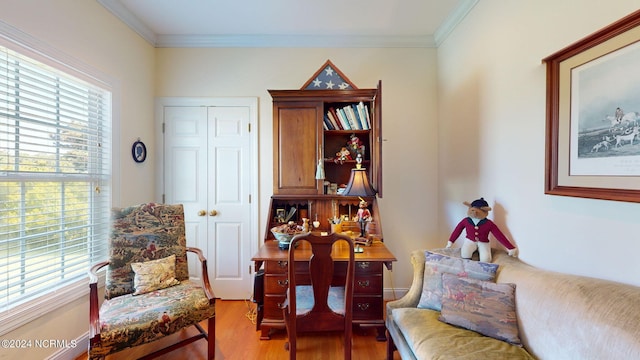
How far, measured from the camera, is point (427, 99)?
271cm

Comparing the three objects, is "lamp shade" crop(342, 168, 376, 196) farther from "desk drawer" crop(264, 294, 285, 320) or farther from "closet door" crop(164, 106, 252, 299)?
"closet door" crop(164, 106, 252, 299)

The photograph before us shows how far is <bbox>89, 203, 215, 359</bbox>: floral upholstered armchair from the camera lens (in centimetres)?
149

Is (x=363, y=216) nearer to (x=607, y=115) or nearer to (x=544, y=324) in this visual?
(x=544, y=324)

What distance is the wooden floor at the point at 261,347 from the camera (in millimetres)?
1877

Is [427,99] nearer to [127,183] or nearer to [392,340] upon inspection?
[392,340]

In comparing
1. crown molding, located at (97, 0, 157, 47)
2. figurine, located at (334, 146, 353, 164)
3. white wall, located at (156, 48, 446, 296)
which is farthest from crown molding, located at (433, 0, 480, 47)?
crown molding, located at (97, 0, 157, 47)

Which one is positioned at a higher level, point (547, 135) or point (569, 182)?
point (547, 135)

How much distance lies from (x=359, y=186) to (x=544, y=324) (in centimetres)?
135

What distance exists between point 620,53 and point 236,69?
2806 millimetres

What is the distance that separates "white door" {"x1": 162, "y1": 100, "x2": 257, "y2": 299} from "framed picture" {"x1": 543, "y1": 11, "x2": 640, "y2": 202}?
243cm

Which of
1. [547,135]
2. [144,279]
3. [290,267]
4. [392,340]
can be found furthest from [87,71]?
[547,135]

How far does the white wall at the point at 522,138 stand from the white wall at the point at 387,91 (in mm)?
257

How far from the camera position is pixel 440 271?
5.44 feet

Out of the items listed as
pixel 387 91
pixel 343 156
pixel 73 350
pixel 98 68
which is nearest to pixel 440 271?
pixel 343 156
